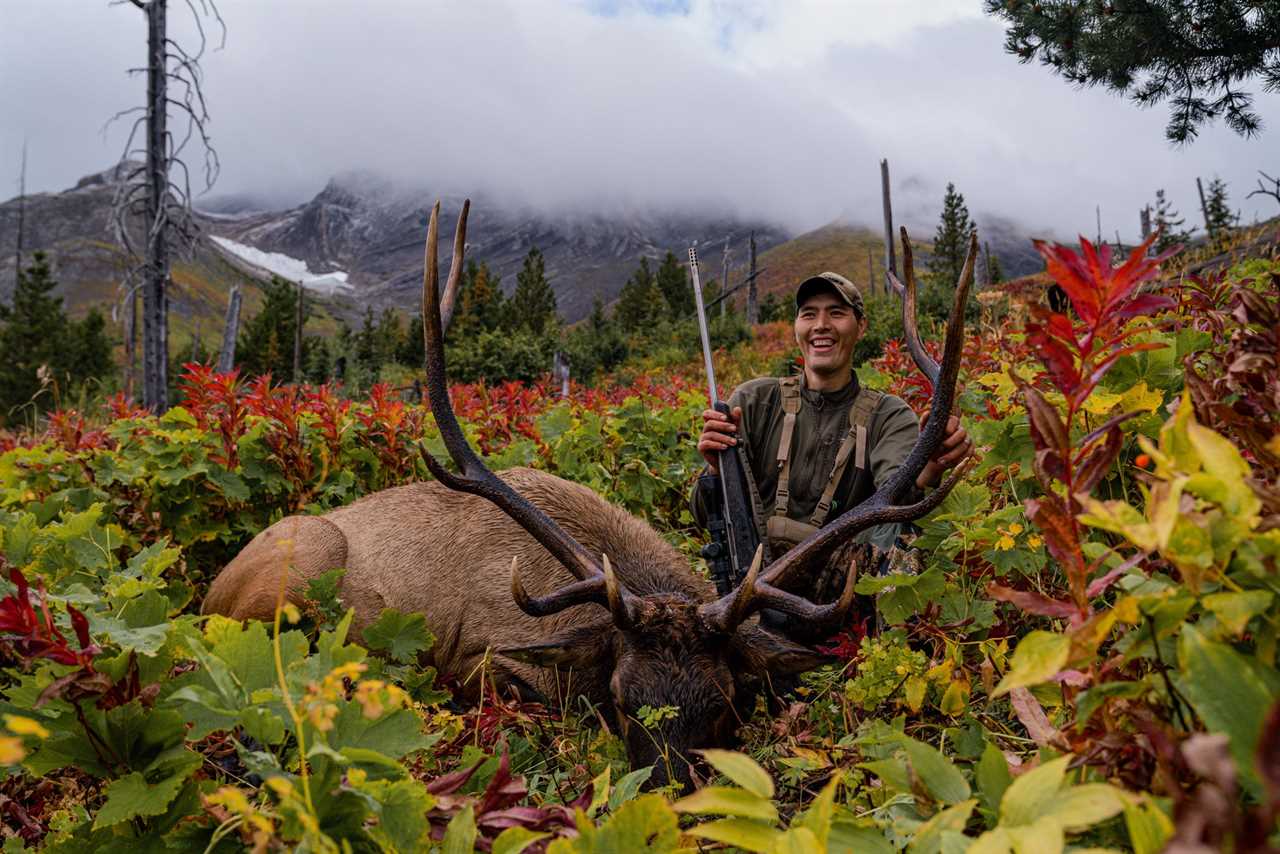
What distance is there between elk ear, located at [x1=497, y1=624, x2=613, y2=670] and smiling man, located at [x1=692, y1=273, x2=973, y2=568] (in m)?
1.29

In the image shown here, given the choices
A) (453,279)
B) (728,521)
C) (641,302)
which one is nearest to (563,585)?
(728,521)

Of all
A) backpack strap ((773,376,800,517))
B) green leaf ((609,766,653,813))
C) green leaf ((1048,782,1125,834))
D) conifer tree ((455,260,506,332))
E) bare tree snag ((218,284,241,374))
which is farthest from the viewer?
conifer tree ((455,260,506,332))

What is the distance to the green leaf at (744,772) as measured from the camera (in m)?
1.17

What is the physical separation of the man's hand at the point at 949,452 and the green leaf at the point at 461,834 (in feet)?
9.05

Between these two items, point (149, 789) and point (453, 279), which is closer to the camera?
point (149, 789)

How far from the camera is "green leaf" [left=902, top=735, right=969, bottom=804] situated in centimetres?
137

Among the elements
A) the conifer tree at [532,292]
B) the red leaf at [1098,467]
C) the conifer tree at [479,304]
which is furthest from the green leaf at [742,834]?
the conifer tree at [532,292]

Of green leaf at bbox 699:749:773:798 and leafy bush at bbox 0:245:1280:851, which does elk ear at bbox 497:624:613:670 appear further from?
green leaf at bbox 699:749:773:798

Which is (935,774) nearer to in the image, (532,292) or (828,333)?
(828,333)

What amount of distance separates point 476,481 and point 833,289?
2.56 m

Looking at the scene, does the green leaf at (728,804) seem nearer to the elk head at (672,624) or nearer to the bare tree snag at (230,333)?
the elk head at (672,624)

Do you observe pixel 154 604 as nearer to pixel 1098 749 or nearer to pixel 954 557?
pixel 1098 749

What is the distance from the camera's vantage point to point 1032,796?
3.55ft

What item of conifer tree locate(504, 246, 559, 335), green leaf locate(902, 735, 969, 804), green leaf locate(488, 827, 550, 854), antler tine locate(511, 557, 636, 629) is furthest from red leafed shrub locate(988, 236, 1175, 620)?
conifer tree locate(504, 246, 559, 335)
